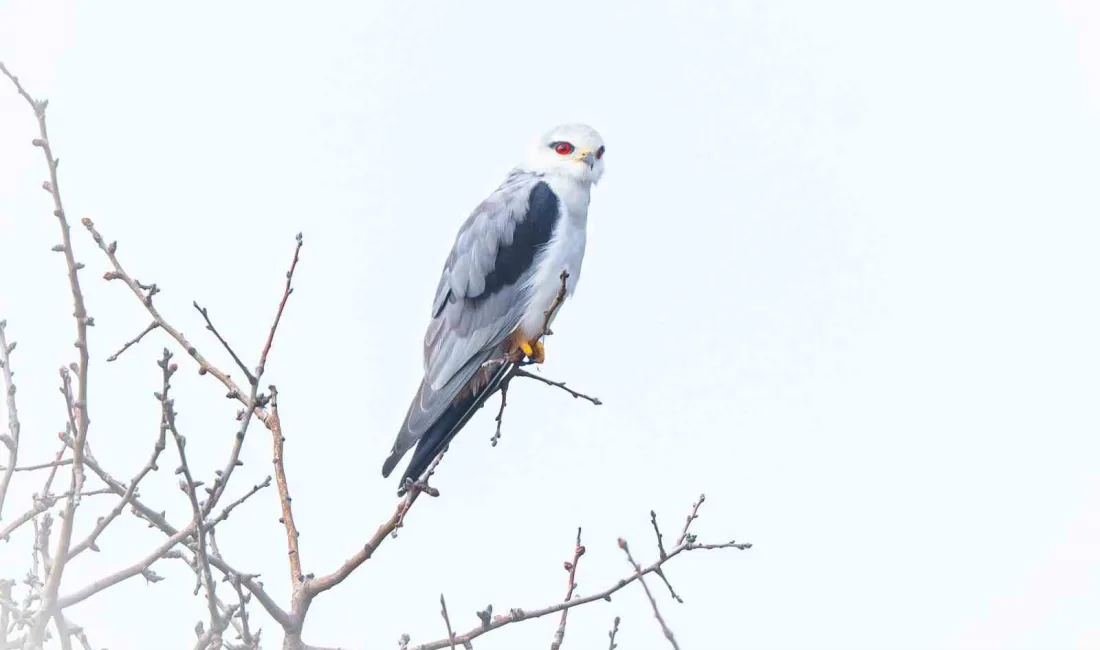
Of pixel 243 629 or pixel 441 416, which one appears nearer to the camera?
pixel 243 629

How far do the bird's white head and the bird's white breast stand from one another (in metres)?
0.32

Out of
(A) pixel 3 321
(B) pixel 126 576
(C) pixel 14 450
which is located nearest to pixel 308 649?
(B) pixel 126 576

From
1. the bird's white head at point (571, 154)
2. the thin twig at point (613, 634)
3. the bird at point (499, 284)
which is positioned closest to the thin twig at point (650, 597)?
the thin twig at point (613, 634)

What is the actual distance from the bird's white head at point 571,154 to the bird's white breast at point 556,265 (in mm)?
316

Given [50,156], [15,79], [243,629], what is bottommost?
[243,629]

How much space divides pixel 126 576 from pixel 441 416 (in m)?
2.67

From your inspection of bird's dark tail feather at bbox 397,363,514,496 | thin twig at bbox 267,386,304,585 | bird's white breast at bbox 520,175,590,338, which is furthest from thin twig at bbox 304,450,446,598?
bird's white breast at bbox 520,175,590,338

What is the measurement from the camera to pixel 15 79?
3244mm

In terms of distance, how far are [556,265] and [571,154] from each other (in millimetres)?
970

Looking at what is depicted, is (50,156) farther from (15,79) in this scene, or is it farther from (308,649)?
(308,649)

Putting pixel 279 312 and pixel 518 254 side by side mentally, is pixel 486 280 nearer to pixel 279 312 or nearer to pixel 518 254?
pixel 518 254

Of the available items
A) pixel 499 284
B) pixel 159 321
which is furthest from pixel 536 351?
pixel 159 321

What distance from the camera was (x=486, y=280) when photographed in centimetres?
636

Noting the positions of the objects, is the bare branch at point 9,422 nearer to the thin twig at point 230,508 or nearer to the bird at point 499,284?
the thin twig at point 230,508
